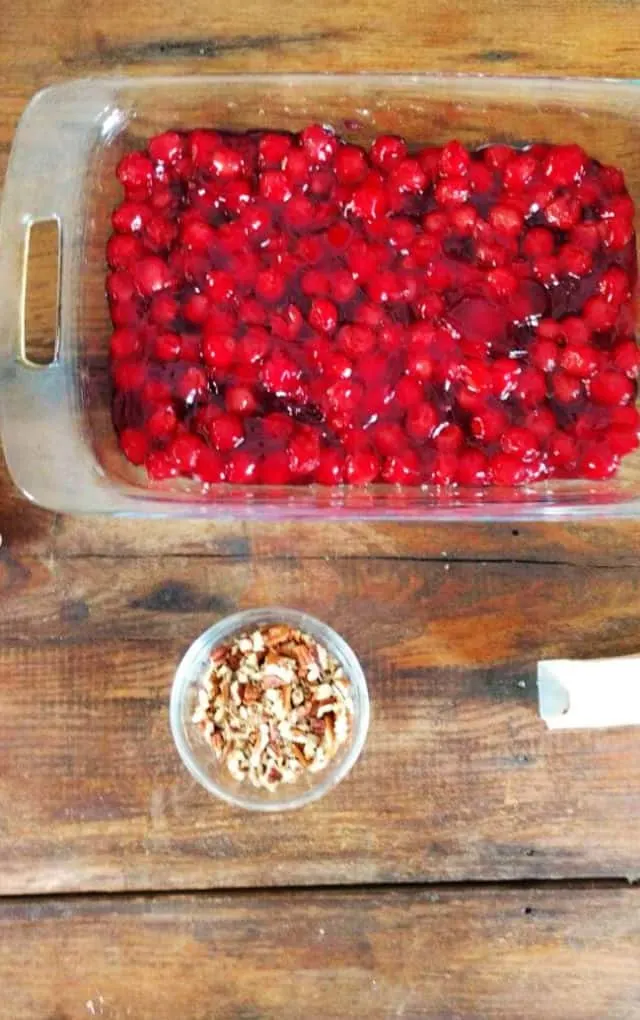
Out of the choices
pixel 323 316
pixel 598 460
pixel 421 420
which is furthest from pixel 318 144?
pixel 598 460

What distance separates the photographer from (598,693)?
94 centimetres

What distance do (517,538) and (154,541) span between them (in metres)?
0.33

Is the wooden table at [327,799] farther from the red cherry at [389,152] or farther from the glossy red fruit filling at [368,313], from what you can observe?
the red cherry at [389,152]

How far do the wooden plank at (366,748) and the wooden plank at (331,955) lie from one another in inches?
0.9

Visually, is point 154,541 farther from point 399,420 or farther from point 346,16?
point 346,16

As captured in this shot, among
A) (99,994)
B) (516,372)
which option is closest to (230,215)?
(516,372)

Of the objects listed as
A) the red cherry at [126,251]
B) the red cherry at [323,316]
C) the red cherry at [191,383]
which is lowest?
the red cherry at [191,383]

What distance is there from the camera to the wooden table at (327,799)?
0.96 meters

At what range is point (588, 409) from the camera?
95 centimetres

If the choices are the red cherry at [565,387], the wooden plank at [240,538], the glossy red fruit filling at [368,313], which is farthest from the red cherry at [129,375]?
the red cherry at [565,387]

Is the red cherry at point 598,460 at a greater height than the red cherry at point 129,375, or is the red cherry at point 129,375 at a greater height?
the red cherry at point 129,375

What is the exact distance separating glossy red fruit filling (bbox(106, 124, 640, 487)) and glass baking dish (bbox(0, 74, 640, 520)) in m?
0.02

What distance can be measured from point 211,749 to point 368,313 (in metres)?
0.41

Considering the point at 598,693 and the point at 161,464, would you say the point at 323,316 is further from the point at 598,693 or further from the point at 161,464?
the point at 598,693
